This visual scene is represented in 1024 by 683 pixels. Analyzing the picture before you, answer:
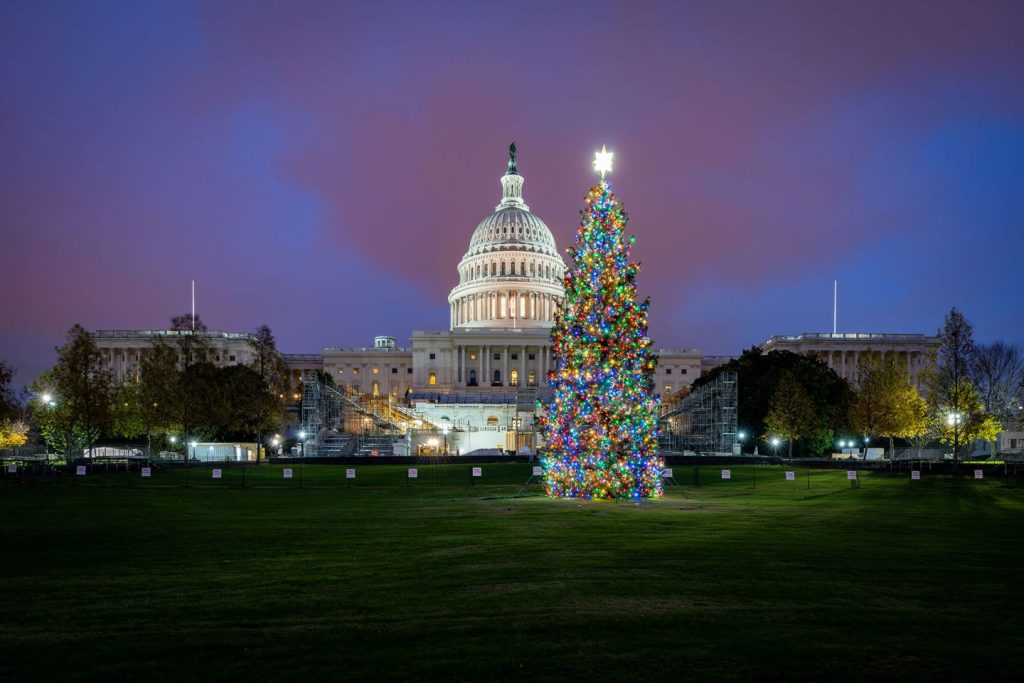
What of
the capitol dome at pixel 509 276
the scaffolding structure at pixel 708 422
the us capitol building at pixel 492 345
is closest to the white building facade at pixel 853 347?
the us capitol building at pixel 492 345

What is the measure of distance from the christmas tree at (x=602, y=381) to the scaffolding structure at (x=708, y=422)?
4201cm

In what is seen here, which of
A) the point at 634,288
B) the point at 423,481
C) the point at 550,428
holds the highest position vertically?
the point at 634,288

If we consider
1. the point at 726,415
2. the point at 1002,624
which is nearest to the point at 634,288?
the point at 1002,624

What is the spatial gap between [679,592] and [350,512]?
16197 millimetres

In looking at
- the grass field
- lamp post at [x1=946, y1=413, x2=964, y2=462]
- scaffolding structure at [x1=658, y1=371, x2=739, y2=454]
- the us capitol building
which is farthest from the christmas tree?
the us capitol building

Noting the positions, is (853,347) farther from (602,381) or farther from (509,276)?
(602,381)

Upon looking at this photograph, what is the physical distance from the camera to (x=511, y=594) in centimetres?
1295

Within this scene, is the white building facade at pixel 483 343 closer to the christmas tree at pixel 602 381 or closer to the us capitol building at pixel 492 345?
the us capitol building at pixel 492 345

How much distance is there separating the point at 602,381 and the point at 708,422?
178ft

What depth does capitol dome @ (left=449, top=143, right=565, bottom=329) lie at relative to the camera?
562 feet

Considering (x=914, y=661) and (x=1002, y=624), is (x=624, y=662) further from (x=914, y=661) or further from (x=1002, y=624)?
(x=1002, y=624)

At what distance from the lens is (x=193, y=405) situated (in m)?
72.1

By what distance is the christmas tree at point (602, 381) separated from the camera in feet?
104

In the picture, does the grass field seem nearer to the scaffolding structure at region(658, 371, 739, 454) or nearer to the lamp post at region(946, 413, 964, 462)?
the lamp post at region(946, 413, 964, 462)
